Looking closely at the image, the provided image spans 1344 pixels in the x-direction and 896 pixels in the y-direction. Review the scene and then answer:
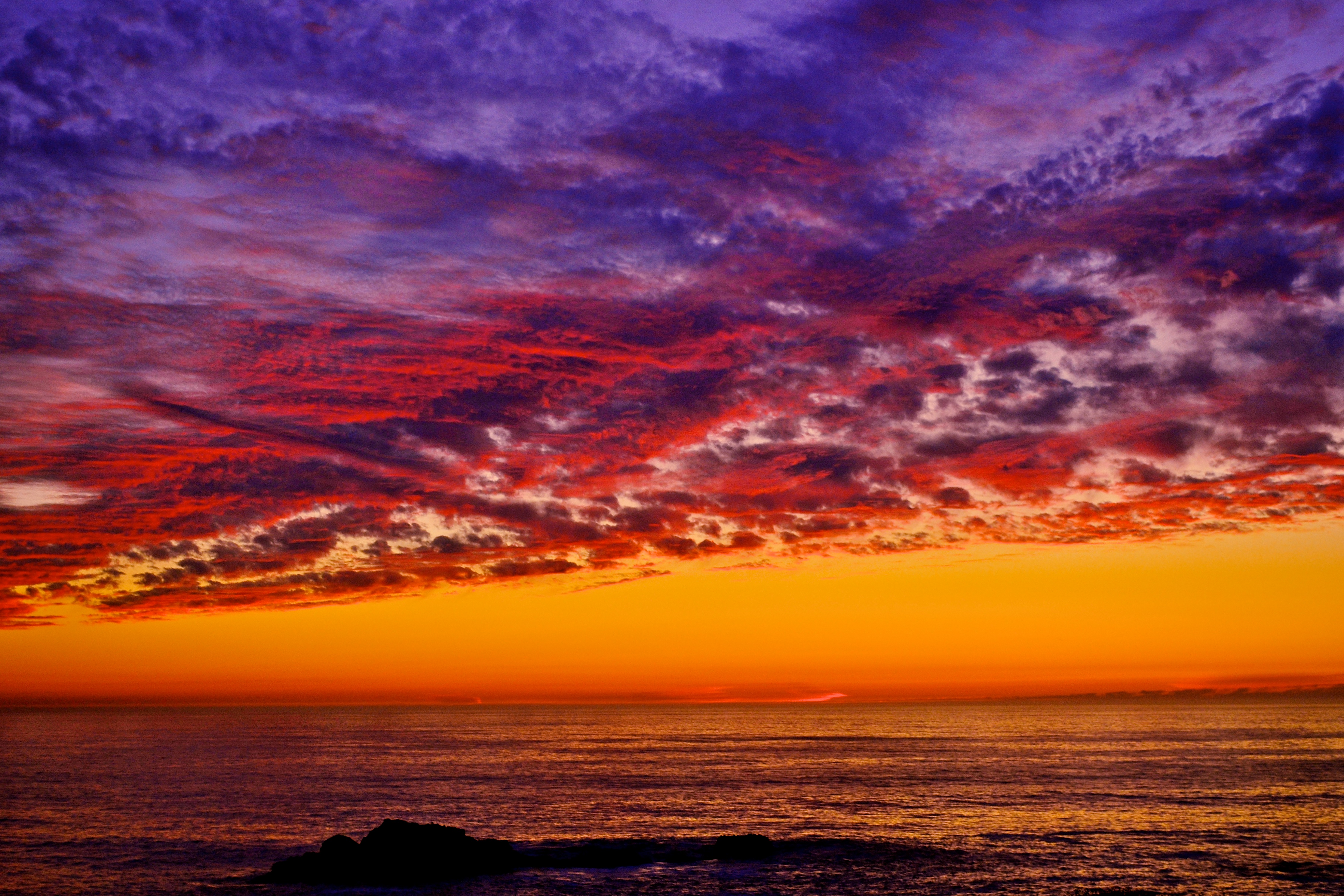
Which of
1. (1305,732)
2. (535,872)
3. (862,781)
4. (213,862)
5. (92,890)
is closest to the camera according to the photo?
(92,890)

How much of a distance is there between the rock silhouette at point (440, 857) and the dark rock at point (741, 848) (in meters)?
0.06

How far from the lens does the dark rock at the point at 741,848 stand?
161 feet

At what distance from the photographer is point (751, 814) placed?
218 ft

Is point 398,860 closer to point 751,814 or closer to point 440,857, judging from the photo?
point 440,857

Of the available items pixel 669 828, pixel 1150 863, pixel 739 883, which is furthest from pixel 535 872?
pixel 1150 863

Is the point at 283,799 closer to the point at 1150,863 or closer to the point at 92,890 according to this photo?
the point at 92,890

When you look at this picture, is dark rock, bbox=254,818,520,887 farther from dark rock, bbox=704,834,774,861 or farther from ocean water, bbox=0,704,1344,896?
dark rock, bbox=704,834,774,861

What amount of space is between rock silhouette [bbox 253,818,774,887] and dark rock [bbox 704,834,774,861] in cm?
6

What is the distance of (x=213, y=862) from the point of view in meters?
48.8

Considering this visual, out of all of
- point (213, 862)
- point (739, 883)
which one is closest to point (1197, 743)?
point (739, 883)

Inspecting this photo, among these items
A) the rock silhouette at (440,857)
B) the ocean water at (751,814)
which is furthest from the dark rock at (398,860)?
the ocean water at (751,814)

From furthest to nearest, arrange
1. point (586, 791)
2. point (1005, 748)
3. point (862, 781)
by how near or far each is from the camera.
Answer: point (1005, 748)
point (862, 781)
point (586, 791)

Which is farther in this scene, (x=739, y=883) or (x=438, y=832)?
(x=438, y=832)

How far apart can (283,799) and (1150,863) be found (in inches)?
2467
